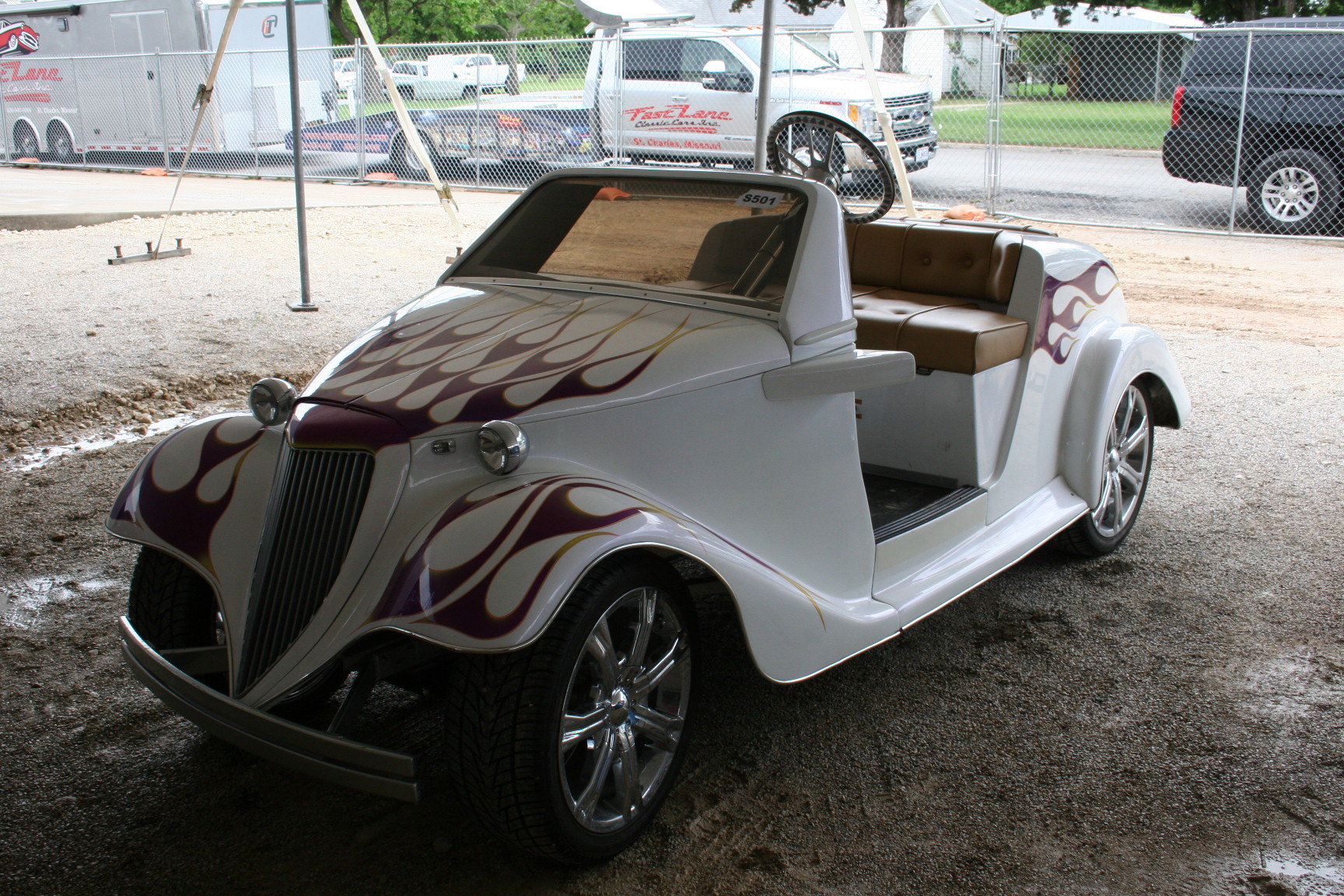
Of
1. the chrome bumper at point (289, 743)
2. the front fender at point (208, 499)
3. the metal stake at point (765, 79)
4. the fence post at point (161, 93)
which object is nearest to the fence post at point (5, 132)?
the fence post at point (161, 93)

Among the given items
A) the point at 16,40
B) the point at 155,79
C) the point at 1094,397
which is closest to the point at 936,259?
the point at 1094,397

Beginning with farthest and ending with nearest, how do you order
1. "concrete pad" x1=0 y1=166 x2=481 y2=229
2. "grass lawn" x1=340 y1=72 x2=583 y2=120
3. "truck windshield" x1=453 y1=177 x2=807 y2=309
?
"grass lawn" x1=340 y1=72 x2=583 y2=120 → "concrete pad" x1=0 y1=166 x2=481 y2=229 → "truck windshield" x1=453 y1=177 x2=807 y2=309

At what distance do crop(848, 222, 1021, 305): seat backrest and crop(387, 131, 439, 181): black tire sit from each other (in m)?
14.0

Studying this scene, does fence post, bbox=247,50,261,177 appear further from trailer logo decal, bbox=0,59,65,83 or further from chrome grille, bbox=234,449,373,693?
chrome grille, bbox=234,449,373,693

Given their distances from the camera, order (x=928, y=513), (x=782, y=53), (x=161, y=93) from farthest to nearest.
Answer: (x=161, y=93) → (x=782, y=53) → (x=928, y=513)

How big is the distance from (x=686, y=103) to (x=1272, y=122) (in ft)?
22.0

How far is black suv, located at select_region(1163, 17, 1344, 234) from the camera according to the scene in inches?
421

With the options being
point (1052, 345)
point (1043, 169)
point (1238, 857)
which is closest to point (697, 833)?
point (1238, 857)

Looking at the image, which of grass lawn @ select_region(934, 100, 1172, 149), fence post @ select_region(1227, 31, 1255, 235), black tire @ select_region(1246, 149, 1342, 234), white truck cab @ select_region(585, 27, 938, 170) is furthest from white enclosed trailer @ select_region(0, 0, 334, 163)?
black tire @ select_region(1246, 149, 1342, 234)

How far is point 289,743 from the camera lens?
7.25 feet

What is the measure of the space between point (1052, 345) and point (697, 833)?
2.25 metres

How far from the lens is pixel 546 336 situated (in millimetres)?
2758

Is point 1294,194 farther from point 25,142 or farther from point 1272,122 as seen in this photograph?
point 25,142

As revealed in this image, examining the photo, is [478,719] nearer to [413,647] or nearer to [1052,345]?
[413,647]
